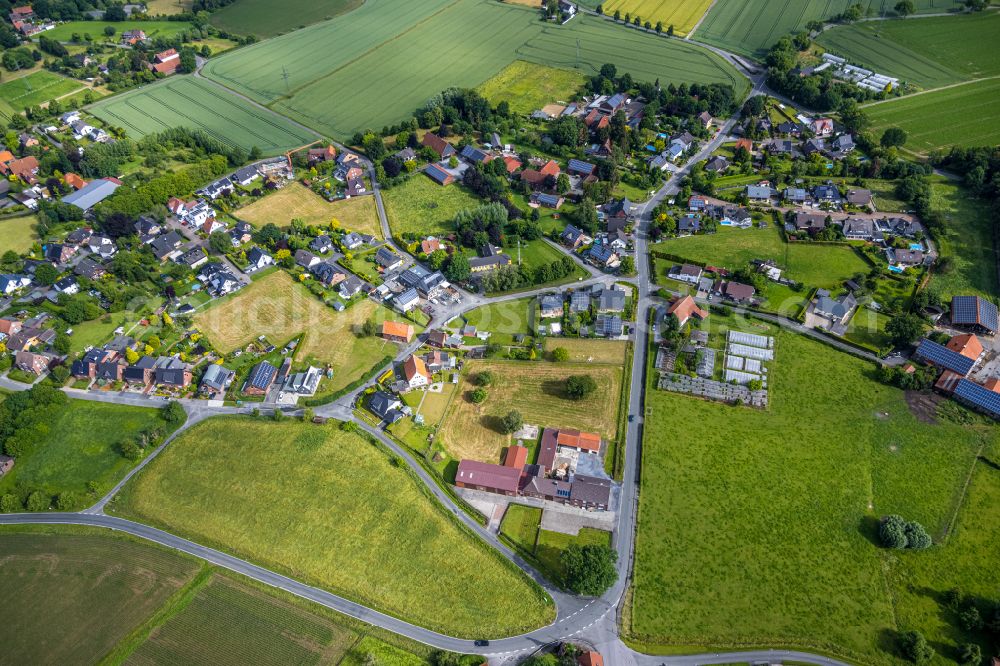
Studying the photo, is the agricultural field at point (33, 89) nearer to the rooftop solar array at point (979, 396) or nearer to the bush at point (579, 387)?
the bush at point (579, 387)

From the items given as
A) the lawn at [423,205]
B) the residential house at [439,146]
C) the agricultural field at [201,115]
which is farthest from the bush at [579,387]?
the agricultural field at [201,115]

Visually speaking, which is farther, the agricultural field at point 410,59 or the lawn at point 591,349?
the agricultural field at point 410,59

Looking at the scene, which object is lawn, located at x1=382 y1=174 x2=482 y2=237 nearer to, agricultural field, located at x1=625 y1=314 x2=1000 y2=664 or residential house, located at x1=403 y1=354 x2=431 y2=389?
residential house, located at x1=403 y1=354 x2=431 y2=389

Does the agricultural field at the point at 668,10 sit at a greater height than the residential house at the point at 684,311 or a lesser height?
greater

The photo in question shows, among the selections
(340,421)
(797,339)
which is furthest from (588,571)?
(797,339)

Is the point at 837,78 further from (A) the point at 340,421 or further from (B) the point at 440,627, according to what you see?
(B) the point at 440,627

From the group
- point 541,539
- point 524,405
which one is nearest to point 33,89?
point 524,405

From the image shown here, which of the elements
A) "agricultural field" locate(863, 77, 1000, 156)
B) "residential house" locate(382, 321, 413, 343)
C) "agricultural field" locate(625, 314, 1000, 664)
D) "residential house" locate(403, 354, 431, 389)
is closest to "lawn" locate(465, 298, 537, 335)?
"residential house" locate(382, 321, 413, 343)
